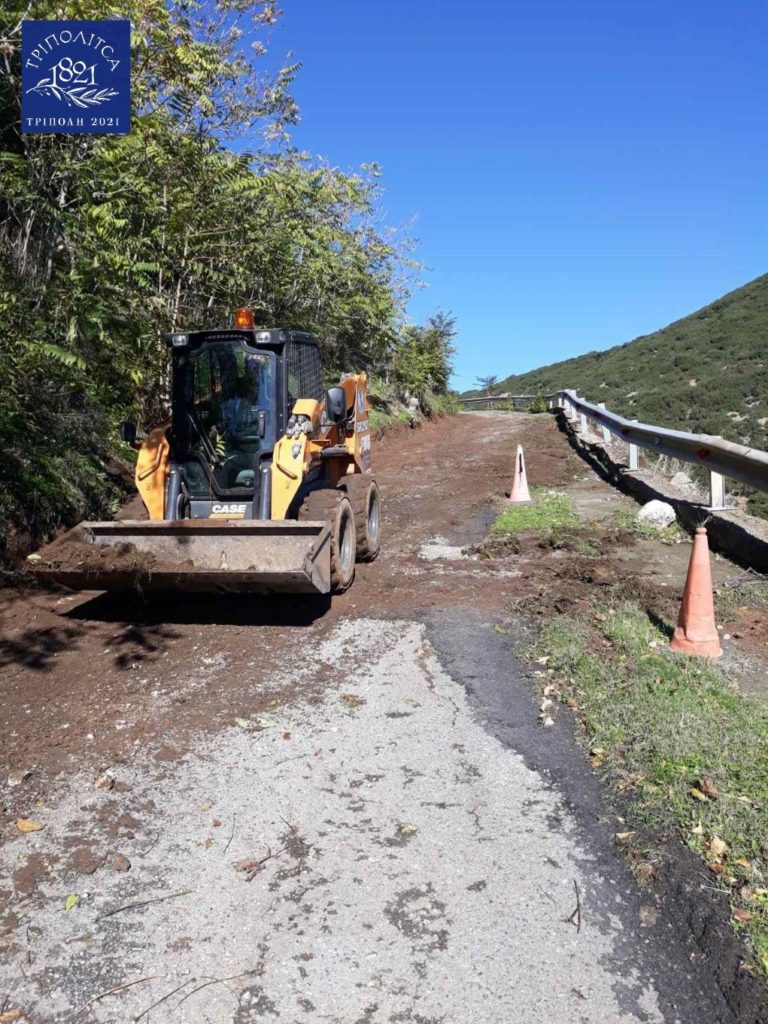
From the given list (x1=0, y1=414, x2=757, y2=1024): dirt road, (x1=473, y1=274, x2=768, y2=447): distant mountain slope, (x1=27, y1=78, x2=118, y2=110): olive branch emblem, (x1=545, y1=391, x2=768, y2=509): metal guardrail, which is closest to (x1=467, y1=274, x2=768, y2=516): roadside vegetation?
(x1=473, y1=274, x2=768, y2=447): distant mountain slope

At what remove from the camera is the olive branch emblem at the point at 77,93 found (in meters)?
9.65

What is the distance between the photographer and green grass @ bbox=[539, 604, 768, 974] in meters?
3.31

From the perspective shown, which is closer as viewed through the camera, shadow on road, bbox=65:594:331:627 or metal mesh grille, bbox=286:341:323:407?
shadow on road, bbox=65:594:331:627

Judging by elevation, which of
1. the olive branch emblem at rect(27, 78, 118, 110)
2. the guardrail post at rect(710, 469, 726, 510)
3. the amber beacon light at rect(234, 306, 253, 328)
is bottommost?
the guardrail post at rect(710, 469, 726, 510)

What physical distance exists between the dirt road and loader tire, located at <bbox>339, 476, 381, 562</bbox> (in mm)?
1521

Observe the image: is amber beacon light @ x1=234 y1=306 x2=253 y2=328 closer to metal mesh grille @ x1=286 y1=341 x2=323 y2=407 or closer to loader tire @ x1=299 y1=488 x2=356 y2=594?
metal mesh grille @ x1=286 y1=341 x2=323 y2=407

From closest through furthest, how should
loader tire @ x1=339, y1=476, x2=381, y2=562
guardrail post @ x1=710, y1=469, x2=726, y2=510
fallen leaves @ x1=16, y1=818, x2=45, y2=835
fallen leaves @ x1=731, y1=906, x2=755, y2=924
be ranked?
fallen leaves @ x1=731, y1=906, x2=755, y2=924, fallen leaves @ x1=16, y1=818, x2=45, y2=835, loader tire @ x1=339, y1=476, x2=381, y2=562, guardrail post @ x1=710, y1=469, x2=726, y2=510

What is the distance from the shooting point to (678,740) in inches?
165

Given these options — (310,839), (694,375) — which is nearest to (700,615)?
(310,839)

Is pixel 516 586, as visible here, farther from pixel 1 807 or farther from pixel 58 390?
pixel 58 390

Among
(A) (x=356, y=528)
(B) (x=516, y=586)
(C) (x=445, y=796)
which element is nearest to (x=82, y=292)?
(A) (x=356, y=528)

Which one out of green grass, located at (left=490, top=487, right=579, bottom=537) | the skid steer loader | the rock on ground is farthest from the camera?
green grass, located at (left=490, top=487, right=579, bottom=537)

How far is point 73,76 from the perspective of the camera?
9453 millimetres

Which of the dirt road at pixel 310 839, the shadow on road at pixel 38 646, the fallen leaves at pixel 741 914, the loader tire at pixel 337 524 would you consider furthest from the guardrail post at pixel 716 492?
the shadow on road at pixel 38 646
